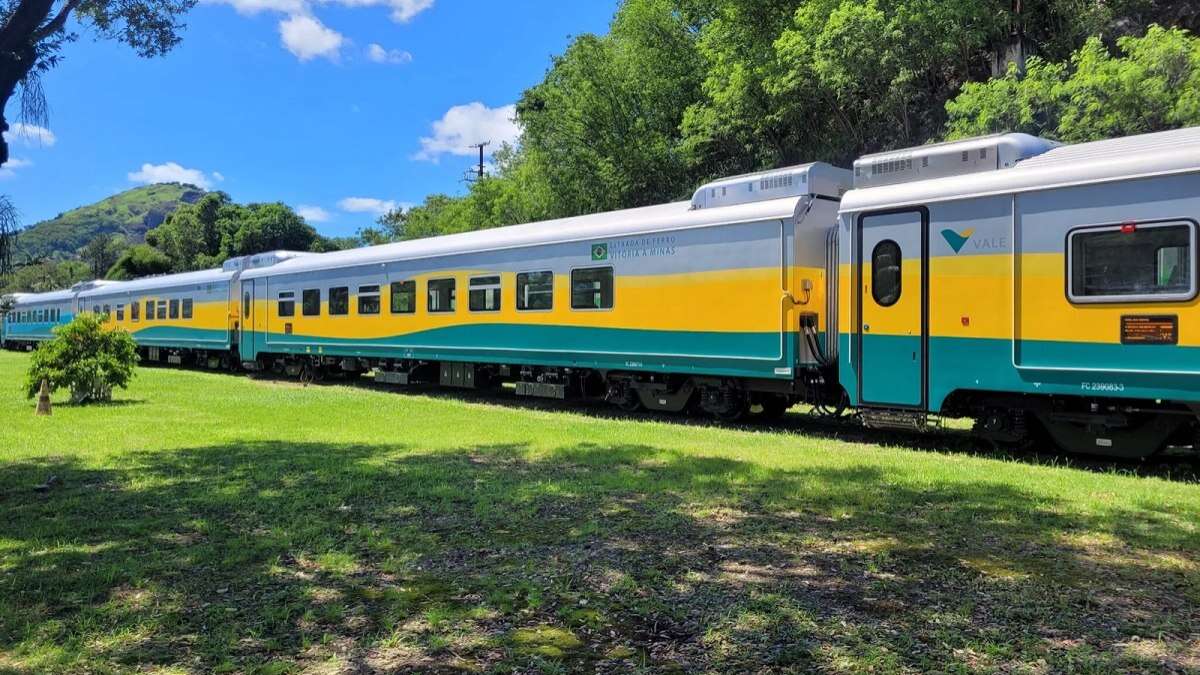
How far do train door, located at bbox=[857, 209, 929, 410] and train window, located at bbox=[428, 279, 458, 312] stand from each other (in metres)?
8.71

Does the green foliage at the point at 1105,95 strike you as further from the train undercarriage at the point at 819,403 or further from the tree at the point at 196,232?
the tree at the point at 196,232

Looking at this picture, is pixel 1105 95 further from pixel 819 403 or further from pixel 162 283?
pixel 162 283

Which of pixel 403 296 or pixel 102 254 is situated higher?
pixel 102 254

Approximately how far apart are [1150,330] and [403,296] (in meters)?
13.5

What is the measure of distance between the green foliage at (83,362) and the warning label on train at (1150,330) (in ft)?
49.8

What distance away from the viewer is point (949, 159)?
9.52m

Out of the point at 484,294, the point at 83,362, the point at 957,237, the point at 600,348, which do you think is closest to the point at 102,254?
the point at 83,362

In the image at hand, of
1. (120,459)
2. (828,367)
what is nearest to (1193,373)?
(828,367)

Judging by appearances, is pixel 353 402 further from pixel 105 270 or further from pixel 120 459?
pixel 105 270

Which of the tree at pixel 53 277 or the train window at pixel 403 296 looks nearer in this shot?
the train window at pixel 403 296

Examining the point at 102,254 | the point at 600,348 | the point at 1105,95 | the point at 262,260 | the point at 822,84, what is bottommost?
the point at 600,348

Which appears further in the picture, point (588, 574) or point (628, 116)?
point (628, 116)

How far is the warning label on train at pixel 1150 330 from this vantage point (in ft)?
25.0

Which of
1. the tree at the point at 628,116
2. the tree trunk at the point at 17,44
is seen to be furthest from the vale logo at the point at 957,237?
the tree at the point at 628,116
